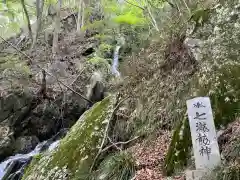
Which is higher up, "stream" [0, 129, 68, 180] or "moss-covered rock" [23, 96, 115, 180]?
"moss-covered rock" [23, 96, 115, 180]

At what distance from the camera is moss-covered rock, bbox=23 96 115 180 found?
539 cm

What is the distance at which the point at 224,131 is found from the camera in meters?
3.88

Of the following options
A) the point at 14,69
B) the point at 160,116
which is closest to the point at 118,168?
the point at 160,116

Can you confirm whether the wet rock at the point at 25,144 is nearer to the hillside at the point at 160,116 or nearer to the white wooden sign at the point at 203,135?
the hillside at the point at 160,116

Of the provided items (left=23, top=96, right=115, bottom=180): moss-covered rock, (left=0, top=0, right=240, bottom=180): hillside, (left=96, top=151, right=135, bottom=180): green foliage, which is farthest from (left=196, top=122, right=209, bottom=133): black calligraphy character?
(left=23, top=96, right=115, bottom=180): moss-covered rock

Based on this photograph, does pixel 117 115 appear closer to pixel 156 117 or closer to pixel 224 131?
pixel 156 117

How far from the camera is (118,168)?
462cm

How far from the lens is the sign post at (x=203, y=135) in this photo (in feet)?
11.3

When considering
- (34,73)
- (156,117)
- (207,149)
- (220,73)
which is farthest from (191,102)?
(34,73)

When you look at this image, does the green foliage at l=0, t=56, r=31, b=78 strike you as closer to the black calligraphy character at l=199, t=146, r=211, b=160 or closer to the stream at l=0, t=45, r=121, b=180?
the stream at l=0, t=45, r=121, b=180

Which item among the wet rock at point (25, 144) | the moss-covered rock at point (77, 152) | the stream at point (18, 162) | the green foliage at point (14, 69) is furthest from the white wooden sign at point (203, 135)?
the green foliage at point (14, 69)

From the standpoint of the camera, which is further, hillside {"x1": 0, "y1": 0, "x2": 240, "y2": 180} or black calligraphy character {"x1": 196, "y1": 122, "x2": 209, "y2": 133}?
hillside {"x1": 0, "y1": 0, "x2": 240, "y2": 180}

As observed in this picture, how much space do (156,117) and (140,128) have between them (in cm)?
37

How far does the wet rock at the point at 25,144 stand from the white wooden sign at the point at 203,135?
8.61m
